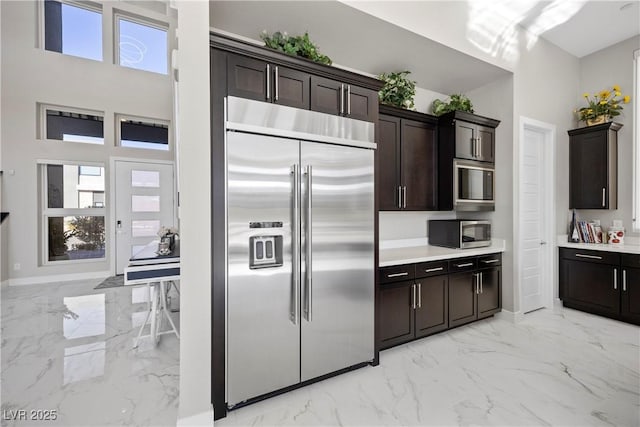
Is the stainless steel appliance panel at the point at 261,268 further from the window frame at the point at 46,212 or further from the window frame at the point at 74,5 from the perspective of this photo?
the window frame at the point at 74,5

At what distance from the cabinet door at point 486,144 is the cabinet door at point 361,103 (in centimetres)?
175

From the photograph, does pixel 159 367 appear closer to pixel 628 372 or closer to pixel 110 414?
pixel 110 414

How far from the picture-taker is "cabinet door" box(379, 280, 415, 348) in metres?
2.59

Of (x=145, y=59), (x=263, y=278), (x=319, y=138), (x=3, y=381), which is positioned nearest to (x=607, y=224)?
(x=319, y=138)

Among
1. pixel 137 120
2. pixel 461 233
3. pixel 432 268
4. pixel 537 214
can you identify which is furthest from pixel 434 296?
pixel 137 120

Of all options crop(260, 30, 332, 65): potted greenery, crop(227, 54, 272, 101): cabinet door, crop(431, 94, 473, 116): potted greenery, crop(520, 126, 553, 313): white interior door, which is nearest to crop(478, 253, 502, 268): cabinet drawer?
crop(520, 126, 553, 313): white interior door

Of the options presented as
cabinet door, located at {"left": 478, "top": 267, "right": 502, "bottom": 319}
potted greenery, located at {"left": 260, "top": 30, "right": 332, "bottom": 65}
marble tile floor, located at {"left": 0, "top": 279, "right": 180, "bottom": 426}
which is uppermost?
potted greenery, located at {"left": 260, "top": 30, "right": 332, "bottom": 65}

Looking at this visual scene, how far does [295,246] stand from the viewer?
2.04 m

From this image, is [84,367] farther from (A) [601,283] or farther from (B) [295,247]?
(A) [601,283]

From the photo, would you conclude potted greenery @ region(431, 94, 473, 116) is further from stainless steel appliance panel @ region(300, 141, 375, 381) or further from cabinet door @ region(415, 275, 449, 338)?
cabinet door @ region(415, 275, 449, 338)

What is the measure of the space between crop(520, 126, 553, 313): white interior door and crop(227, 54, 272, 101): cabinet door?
11.2 feet

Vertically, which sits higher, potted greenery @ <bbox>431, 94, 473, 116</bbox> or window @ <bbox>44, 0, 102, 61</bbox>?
window @ <bbox>44, 0, 102, 61</bbox>

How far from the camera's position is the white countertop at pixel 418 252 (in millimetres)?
2714

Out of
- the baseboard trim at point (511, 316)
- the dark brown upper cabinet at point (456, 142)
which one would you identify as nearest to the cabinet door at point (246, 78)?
the dark brown upper cabinet at point (456, 142)
